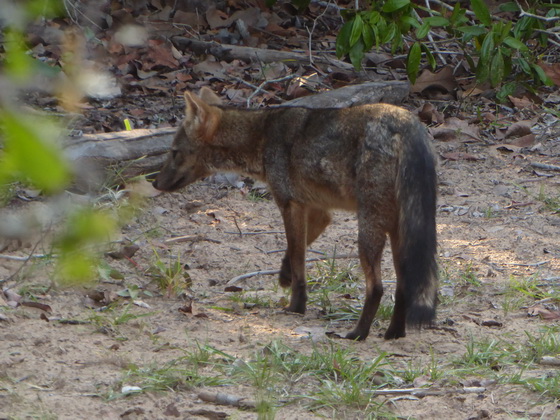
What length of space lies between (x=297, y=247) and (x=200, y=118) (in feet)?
3.97

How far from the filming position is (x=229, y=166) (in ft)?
19.3

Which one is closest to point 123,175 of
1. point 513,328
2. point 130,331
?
point 130,331

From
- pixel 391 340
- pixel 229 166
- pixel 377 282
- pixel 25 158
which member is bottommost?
pixel 391 340

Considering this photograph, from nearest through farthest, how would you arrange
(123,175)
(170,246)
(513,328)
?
1. (513,328)
2. (170,246)
3. (123,175)

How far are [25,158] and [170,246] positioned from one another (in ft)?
17.7

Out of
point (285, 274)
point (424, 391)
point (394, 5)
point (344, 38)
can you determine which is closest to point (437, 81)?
point (344, 38)

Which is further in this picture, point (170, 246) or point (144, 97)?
point (144, 97)

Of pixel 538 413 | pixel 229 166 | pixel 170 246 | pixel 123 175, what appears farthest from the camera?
pixel 123 175

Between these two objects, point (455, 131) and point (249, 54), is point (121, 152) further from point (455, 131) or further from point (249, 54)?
point (455, 131)

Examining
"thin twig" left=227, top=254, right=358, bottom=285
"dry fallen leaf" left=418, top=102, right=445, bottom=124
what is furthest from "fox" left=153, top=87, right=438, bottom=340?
"dry fallen leaf" left=418, top=102, right=445, bottom=124

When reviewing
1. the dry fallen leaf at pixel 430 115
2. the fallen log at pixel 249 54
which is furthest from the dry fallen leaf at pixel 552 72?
the fallen log at pixel 249 54

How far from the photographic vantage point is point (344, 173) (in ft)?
16.2

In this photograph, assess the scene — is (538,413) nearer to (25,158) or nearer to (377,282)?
(377,282)

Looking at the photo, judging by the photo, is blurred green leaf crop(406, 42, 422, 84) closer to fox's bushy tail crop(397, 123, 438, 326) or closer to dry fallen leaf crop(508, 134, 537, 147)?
dry fallen leaf crop(508, 134, 537, 147)
